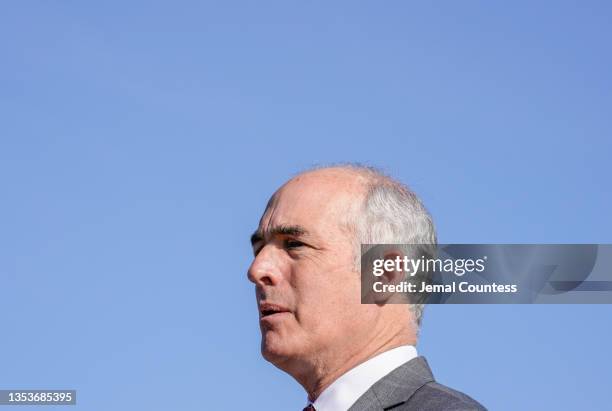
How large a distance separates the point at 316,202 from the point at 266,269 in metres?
0.63

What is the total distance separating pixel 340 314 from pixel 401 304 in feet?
1.89

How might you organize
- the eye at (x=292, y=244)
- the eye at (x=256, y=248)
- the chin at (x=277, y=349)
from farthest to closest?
the eye at (x=256, y=248)
the eye at (x=292, y=244)
the chin at (x=277, y=349)

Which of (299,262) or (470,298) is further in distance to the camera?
(470,298)

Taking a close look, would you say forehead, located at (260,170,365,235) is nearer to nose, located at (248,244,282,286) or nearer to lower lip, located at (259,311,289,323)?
nose, located at (248,244,282,286)

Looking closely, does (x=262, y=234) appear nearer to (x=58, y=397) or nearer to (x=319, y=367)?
(x=319, y=367)

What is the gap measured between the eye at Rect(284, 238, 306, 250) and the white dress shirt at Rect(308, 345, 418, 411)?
0.99m

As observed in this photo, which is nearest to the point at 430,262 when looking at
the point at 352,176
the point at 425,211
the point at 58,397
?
the point at 425,211

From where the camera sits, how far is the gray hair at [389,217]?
738 cm

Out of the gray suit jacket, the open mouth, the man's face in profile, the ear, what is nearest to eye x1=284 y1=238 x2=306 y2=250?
the man's face in profile

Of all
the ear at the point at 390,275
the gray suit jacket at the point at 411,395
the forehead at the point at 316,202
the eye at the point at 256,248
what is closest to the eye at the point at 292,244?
the forehead at the point at 316,202

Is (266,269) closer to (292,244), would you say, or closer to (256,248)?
(292,244)

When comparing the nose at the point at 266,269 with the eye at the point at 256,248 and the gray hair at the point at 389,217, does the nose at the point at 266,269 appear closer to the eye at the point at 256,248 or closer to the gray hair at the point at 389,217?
the eye at the point at 256,248

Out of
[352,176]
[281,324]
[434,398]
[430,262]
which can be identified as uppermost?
[352,176]

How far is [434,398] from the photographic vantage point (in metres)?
6.66
